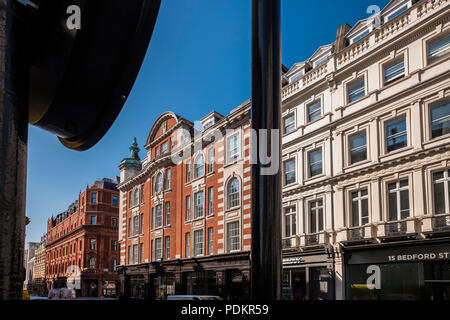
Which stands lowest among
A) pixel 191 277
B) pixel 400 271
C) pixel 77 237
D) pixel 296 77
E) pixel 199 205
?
pixel 191 277

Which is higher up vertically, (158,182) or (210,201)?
(158,182)

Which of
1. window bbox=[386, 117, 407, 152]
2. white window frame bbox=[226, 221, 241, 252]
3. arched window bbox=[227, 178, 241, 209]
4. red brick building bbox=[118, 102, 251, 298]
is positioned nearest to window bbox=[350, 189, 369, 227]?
window bbox=[386, 117, 407, 152]

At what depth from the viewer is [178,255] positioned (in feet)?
76.8

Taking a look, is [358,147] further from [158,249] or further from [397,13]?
[158,249]

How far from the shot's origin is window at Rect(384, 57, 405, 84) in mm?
14812

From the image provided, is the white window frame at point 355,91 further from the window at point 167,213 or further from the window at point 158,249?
the window at point 158,249

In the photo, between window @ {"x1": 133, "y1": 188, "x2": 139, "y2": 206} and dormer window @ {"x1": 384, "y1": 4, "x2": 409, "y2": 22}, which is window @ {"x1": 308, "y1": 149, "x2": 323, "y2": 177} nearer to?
dormer window @ {"x1": 384, "y1": 4, "x2": 409, "y2": 22}

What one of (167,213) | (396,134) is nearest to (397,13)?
(396,134)

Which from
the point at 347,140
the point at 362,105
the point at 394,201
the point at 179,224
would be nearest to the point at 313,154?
the point at 347,140

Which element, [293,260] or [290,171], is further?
[290,171]

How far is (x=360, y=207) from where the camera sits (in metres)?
15.2

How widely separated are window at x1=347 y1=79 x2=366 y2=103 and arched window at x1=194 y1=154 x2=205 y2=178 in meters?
9.12

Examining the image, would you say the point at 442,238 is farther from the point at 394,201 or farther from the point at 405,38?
the point at 405,38

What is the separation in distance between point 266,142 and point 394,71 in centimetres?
1587
